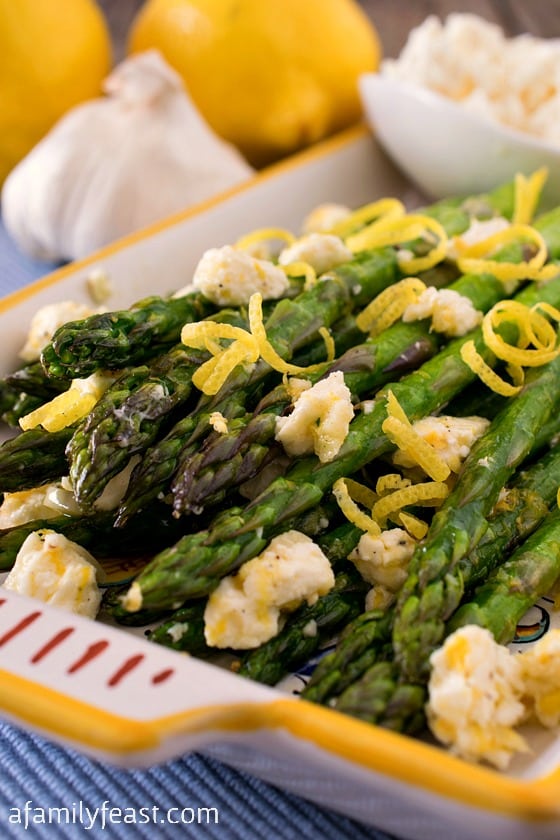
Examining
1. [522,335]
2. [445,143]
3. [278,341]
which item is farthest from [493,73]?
[278,341]

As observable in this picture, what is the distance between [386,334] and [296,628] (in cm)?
79

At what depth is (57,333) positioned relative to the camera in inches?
87.6

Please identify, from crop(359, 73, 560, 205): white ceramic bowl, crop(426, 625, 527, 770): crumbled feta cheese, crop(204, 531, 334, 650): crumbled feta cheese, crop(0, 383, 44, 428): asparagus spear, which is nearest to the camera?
crop(426, 625, 527, 770): crumbled feta cheese

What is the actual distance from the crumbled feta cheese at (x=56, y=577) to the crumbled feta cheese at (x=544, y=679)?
80 cm

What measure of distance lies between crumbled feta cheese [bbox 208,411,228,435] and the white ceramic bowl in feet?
6.42

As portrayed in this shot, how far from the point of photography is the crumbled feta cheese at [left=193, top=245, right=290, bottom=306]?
247 cm

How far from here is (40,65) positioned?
4.07 m

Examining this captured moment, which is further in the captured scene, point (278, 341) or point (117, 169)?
point (117, 169)

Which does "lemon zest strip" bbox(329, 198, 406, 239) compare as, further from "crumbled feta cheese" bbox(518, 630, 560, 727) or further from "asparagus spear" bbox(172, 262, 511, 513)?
"crumbled feta cheese" bbox(518, 630, 560, 727)

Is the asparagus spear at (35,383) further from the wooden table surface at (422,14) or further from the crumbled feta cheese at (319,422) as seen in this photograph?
the wooden table surface at (422,14)

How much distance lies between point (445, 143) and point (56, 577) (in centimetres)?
237

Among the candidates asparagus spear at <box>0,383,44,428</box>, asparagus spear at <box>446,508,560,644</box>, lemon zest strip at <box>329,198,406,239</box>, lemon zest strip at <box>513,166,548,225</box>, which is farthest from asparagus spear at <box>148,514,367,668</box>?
lemon zest strip at <box>513,166,548,225</box>

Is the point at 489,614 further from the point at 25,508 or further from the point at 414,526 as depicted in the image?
the point at 25,508

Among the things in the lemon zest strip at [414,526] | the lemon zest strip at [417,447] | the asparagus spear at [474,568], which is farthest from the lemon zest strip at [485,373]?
the lemon zest strip at [414,526]
